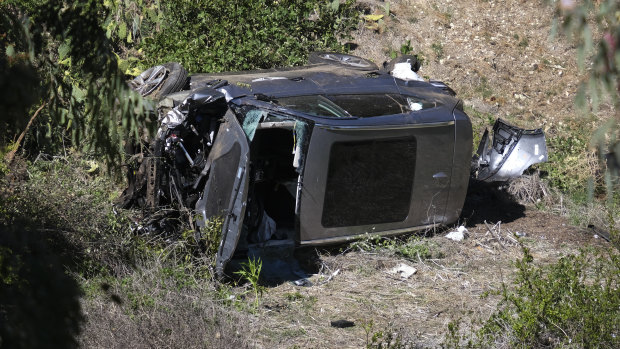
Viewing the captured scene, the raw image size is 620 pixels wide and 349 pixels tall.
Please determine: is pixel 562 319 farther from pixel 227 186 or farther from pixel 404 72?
pixel 404 72

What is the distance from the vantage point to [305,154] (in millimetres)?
6957

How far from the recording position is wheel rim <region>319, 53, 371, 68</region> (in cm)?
881

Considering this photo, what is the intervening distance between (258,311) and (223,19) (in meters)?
5.38

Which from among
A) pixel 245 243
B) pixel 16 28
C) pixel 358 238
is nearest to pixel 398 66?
pixel 358 238

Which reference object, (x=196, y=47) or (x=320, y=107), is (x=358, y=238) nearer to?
(x=320, y=107)

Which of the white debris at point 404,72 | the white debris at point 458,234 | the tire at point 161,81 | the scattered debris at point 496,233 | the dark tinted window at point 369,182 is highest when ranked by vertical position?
the tire at point 161,81

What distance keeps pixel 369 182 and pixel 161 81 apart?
2.44 m

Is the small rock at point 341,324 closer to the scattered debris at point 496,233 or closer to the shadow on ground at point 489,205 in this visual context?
the scattered debris at point 496,233

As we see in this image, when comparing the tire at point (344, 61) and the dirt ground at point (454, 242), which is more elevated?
the tire at point (344, 61)

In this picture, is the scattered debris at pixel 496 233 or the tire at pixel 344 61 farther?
the tire at pixel 344 61

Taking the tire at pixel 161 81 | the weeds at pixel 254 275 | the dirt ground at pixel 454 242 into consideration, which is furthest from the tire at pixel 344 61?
the weeds at pixel 254 275

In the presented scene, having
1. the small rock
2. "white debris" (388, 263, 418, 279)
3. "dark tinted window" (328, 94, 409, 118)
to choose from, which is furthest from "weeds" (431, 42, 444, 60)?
the small rock

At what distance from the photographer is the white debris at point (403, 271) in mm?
7543

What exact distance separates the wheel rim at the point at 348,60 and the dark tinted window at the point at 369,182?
1.59 meters
